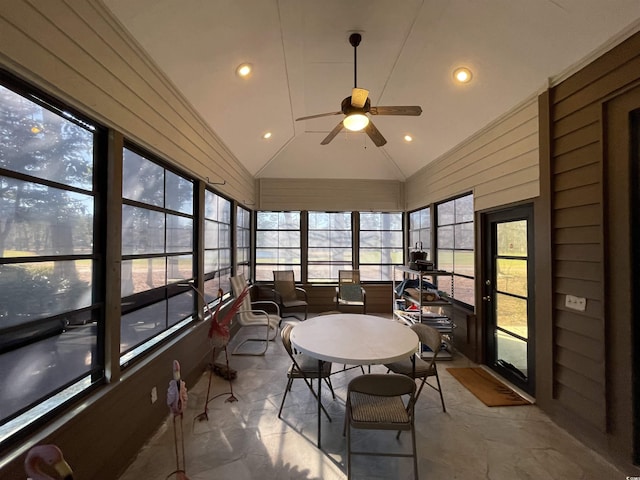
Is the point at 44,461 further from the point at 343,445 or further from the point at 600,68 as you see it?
the point at 600,68

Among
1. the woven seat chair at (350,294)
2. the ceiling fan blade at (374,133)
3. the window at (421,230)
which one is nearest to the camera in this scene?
the ceiling fan blade at (374,133)

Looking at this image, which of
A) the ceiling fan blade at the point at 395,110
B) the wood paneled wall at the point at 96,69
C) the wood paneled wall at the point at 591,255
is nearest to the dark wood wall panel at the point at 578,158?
the wood paneled wall at the point at 591,255

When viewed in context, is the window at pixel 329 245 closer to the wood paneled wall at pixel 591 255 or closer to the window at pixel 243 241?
the window at pixel 243 241

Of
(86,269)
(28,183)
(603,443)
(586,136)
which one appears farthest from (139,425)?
(586,136)

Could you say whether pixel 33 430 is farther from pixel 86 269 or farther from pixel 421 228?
pixel 421 228

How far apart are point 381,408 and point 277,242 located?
4534 mm

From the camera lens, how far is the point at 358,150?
5.35 metres

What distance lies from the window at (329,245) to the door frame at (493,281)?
119 inches

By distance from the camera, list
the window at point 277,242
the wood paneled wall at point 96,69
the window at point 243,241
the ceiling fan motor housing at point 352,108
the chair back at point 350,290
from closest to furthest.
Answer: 1. the wood paneled wall at point 96,69
2. the ceiling fan motor housing at point 352,108
3. the window at point 243,241
4. the chair back at point 350,290
5. the window at point 277,242

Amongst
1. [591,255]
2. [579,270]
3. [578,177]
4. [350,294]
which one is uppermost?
[578,177]

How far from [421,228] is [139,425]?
487cm

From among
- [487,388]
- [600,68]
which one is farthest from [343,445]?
[600,68]

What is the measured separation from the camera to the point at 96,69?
1.63 m

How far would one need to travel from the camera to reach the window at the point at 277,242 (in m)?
6.03
